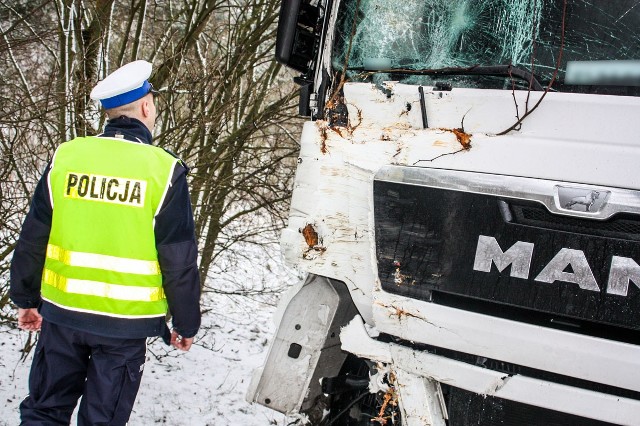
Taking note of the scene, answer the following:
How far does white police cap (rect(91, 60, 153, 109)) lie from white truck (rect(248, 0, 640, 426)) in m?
0.70

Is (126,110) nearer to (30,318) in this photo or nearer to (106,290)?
(106,290)

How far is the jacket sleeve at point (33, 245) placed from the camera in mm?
2582

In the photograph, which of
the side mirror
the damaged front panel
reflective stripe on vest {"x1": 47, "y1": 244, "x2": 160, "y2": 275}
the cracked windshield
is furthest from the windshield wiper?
reflective stripe on vest {"x1": 47, "y1": 244, "x2": 160, "y2": 275}

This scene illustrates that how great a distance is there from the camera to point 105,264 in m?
2.49

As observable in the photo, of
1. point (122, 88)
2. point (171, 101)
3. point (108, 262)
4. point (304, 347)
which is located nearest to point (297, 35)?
point (122, 88)

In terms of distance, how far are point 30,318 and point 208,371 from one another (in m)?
3.18

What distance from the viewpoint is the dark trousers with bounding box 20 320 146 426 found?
2504 millimetres

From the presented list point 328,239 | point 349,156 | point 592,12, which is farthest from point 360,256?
point 592,12

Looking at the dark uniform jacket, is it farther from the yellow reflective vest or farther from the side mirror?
the side mirror

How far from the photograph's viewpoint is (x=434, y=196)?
247cm

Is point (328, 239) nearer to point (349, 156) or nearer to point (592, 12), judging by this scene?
point (349, 156)

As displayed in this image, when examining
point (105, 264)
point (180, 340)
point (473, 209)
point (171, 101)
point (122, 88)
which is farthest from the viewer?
point (171, 101)

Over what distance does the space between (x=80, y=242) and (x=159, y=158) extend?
445 millimetres

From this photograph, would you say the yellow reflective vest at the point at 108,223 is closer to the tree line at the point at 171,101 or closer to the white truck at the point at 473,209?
the white truck at the point at 473,209
